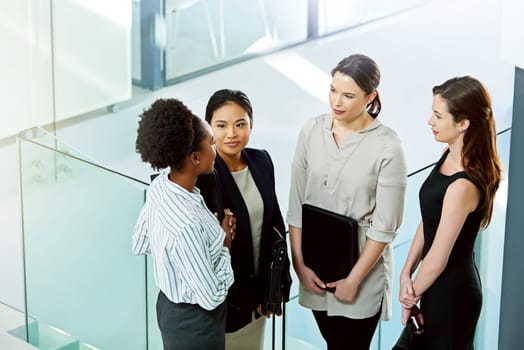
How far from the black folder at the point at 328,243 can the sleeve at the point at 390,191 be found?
0.32ft

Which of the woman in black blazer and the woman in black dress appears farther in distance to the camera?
the woman in black blazer

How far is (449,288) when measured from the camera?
136 inches

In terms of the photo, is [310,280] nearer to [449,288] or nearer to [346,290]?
[346,290]

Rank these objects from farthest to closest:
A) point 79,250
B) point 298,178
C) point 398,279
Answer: point 79,250 → point 398,279 → point 298,178

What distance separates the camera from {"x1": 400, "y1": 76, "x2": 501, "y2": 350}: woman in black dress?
3244 mm

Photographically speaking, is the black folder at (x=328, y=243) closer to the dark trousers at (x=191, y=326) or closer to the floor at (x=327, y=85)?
the dark trousers at (x=191, y=326)

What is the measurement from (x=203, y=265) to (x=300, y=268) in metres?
0.64

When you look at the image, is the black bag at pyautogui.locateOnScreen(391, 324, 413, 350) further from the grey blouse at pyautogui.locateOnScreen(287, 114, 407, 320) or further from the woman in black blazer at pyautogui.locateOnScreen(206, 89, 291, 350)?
the woman in black blazer at pyautogui.locateOnScreen(206, 89, 291, 350)

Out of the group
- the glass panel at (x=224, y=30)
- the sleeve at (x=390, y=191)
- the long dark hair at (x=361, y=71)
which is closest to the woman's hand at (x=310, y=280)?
the sleeve at (x=390, y=191)

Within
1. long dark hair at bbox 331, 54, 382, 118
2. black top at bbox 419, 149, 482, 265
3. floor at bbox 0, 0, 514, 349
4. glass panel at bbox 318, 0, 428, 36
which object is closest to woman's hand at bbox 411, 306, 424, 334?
black top at bbox 419, 149, 482, 265

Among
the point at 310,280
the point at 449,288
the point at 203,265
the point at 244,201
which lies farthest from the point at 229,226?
the point at 449,288

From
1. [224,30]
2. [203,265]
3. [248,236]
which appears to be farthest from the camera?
[224,30]

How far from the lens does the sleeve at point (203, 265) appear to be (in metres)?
3.16

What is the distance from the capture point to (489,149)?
3291 mm
